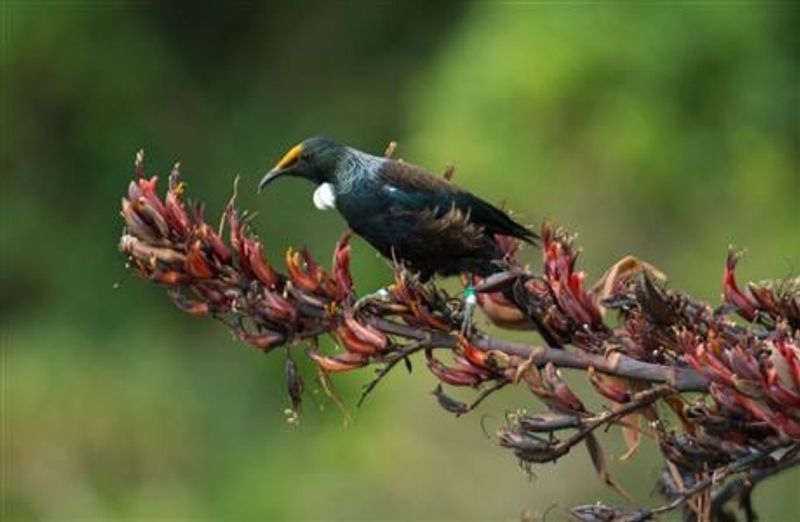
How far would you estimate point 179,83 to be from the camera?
370 inches

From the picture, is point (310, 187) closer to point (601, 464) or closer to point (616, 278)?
point (616, 278)

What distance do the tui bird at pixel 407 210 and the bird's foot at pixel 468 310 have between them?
0.46 feet

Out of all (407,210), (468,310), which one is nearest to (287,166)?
(407,210)

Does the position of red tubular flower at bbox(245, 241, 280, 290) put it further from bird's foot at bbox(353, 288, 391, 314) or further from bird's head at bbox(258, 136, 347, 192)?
bird's head at bbox(258, 136, 347, 192)

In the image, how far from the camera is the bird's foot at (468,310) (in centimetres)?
177

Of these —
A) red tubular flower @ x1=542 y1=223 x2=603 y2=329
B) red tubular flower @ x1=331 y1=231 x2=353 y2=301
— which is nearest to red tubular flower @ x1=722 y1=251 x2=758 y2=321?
red tubular flower @ x1=542 y1=223 x2=603 y2=329

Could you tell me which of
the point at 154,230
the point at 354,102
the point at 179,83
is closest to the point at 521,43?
the point at 354,102

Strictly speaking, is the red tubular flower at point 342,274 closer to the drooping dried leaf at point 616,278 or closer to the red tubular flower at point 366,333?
the red tubular flower at point 366,333

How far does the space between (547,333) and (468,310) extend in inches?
3.6

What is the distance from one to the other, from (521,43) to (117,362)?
292 centimetres

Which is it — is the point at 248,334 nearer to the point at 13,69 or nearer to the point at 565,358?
the point at 565,358

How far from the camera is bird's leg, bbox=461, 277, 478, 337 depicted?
1768 mm

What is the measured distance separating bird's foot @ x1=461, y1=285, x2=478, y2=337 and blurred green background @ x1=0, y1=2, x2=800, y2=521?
233 centimetres

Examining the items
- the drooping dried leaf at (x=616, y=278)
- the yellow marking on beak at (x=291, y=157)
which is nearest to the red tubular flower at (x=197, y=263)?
the drooping dried leaf at (x=616, y=278)
